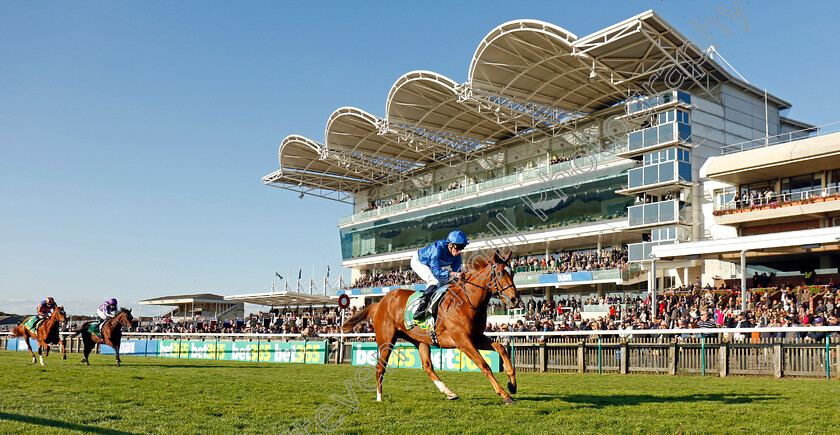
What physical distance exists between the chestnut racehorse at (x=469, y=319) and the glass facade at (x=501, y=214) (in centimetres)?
2972

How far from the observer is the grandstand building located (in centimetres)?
2981

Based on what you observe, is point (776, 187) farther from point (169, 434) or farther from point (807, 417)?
point (169, 434)

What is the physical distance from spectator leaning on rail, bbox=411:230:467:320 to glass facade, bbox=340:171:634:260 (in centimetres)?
2940

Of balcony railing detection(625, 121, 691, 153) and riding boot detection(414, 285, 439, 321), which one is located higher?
balcony railing detection(625, 121, 691, 153)

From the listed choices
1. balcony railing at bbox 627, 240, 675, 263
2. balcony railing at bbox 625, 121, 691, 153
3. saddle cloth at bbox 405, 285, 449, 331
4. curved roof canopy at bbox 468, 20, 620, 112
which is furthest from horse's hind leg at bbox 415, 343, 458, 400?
balcony railing at bbox 625, 121, 691, 153

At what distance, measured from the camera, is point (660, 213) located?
34.0 metres

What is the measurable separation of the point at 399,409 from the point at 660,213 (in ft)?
94.6

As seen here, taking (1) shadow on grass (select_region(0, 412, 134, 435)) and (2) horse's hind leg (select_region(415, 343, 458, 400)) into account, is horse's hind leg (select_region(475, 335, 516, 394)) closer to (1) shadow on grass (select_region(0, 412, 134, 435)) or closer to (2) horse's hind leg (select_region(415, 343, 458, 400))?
(2) horse's hind leg (select_region(415, 343, 458, 400))

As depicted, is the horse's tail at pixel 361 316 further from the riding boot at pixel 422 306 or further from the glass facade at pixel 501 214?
the glass facade at pixel 501 214

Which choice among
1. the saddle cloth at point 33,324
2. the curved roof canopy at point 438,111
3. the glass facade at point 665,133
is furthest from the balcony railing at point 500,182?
the saddle cloth at point 33,324

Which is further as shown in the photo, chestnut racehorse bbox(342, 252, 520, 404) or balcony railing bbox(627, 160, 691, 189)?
balcony railing bbox(627, 160, 691, 189)

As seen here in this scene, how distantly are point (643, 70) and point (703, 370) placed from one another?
71.7 feet

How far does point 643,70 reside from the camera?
112 ft

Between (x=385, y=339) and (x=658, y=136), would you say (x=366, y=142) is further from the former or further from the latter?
(x=385, y=339)
